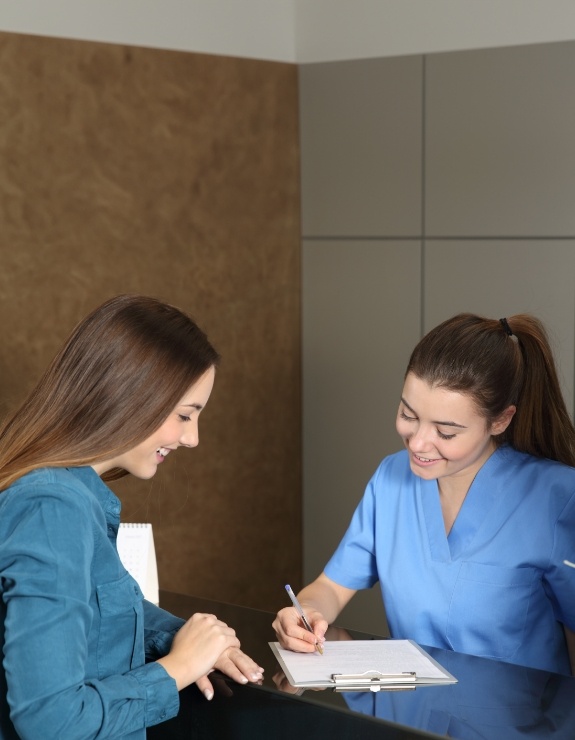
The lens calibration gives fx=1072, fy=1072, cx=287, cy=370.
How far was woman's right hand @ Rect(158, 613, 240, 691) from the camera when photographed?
5.27 ft

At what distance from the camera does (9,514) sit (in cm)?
142

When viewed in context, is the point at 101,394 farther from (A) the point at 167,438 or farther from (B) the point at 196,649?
(B) the point at 196,649

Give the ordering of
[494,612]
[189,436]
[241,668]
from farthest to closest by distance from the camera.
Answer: [494,612]
[241,668]
[189,436]

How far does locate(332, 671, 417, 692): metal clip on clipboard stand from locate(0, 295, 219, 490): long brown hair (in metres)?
0.51

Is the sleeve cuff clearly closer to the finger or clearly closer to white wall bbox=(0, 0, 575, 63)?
the finger

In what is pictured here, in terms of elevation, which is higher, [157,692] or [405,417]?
[405,417]

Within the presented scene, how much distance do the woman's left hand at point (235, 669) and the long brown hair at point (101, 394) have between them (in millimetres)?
444

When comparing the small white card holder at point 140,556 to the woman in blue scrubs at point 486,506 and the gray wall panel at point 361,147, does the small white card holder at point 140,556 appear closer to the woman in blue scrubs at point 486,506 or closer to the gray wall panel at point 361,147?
the woman in blue scrubs at point 486,506

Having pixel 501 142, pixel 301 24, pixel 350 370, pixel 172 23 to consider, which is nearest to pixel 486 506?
pixel 501 142

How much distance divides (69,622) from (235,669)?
1.55 ft

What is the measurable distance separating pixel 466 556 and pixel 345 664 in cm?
53

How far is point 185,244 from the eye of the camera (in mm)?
3809

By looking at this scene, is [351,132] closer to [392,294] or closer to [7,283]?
[392,294]

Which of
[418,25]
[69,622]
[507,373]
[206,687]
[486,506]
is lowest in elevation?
[206,687]
